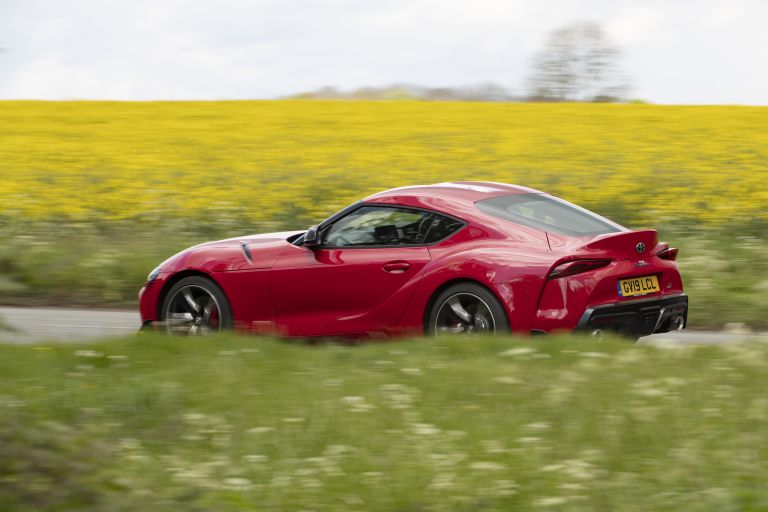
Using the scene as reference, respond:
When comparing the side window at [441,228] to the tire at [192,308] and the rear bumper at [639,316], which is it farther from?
the tire at [192,308]

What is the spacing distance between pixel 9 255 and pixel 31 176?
15827 millimetres

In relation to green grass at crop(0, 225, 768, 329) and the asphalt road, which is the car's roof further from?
green grass at crop(0, 225, 768, 329)

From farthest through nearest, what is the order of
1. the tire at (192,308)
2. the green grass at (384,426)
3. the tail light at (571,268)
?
the tire at (192,308) → the tail light at (571,268) → the green grass at (384,426)

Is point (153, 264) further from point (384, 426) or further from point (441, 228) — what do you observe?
point (384, 426)

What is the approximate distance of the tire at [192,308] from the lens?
9836 mm

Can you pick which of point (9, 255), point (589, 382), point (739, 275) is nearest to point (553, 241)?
point (589, 382)

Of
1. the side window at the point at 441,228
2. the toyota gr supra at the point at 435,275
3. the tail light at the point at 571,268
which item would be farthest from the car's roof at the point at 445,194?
the tail light at the point at 571,268

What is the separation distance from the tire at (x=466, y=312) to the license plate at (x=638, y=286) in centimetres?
85

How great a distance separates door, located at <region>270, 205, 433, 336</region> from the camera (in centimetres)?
890

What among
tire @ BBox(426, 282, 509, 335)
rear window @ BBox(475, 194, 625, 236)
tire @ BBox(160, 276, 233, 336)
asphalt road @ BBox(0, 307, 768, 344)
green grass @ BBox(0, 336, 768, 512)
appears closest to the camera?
green grass @ BBox(0, 336, 768, 512)

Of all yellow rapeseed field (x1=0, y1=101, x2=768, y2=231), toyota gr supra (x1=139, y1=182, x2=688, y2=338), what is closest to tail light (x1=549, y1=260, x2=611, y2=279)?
toyota gr supra (x1=139, y1=182, x2=688, y2=338)

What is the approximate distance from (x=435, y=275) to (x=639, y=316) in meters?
1.45

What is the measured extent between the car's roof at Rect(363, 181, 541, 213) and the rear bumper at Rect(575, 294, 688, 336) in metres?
1.35

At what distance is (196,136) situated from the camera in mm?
25016
